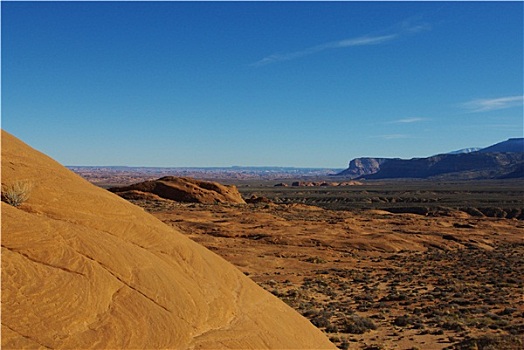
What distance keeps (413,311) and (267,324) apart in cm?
1298

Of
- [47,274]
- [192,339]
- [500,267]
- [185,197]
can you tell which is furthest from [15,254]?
[185,197]

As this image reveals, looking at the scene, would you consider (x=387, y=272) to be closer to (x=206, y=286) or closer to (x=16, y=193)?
(x=206, y=286)

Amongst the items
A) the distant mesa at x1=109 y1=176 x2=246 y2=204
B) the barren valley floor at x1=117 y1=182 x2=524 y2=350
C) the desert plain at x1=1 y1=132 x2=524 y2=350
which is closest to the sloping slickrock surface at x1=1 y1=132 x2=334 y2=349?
the desert plain at x1=1 y1=132 x2=524 y2=350

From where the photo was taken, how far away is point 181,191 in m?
71.4

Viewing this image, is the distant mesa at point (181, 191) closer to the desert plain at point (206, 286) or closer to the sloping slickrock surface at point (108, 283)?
the desert plain at point (206, 286)

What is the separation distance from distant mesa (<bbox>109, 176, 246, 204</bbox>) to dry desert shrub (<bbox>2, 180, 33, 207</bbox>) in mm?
61468

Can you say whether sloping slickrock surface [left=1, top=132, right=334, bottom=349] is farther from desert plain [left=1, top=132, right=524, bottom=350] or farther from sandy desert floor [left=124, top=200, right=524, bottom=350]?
sandy desert floor [left=124, top=200, right=524, bottom=350]

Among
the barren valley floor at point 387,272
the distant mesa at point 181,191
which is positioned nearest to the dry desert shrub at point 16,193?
the barren valley floor at point 387,272

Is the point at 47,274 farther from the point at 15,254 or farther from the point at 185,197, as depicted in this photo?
the point at 185,197

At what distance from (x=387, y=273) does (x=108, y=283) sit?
24.1 m

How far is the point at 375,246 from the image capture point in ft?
121

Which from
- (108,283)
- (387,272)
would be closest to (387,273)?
(387,272)

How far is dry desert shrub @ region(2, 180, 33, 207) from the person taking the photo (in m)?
6.52

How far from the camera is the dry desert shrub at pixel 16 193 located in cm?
652
